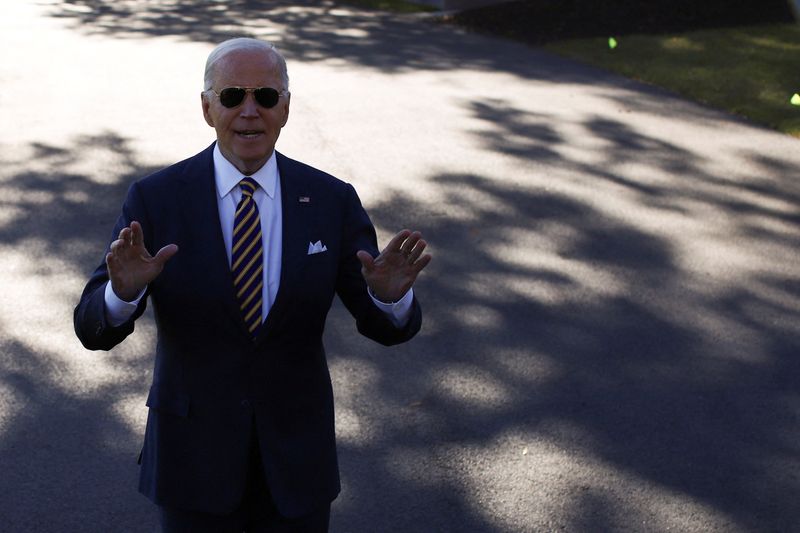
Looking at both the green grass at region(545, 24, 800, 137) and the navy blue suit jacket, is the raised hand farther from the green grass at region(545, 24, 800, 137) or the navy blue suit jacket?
the green grass at region(545, 24, 800, 137)

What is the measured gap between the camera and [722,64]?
14.2 metres

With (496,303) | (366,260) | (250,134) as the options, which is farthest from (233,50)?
(496,303)

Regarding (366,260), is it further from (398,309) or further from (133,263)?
(133,263)

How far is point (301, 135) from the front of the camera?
34.8ft

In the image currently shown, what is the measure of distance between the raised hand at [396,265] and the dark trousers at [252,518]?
1.97ft

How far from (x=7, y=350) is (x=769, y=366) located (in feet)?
14.8

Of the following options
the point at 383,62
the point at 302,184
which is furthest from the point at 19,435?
the point at 383,62

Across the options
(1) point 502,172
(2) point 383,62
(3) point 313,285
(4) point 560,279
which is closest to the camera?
(3) point 313,285

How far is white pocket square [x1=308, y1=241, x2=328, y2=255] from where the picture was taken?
309 centimetres

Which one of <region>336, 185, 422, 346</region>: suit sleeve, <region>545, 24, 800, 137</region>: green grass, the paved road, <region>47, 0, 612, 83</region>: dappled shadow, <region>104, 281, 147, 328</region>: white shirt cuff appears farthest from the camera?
<region>47, 0, 612, 83</region>: dappled shadow

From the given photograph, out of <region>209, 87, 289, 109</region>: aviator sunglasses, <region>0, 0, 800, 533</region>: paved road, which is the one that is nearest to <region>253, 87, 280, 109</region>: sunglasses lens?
<region>209, 87, 289, 109</region>: aviator sunglasses

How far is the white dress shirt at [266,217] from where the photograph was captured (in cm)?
307

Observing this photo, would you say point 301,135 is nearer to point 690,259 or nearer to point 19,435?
point 690,259

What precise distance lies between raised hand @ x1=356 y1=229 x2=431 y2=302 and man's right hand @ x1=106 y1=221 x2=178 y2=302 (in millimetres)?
539
